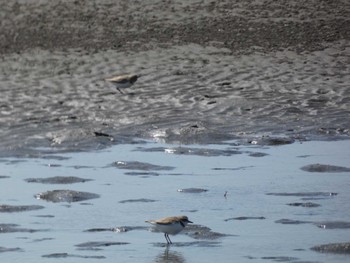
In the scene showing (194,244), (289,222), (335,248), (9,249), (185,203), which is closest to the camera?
(335,248)

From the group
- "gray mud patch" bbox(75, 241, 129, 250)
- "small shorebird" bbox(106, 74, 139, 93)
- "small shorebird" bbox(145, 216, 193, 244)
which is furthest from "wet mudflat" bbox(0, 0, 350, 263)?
"small shorebird" bbox(106, 74, 139, 93)

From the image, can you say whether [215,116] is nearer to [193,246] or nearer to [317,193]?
[317,193]

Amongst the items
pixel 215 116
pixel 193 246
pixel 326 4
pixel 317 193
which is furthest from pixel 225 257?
pixel 326 4

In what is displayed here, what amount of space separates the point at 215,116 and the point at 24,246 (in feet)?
23.8

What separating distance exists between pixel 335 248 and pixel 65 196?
3.67 meters

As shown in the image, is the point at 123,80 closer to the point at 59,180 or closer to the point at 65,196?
the point at 59,180

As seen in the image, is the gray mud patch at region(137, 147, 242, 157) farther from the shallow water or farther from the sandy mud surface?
the sandy mud surface

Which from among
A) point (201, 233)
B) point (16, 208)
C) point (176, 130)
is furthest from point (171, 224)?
point (176, 130)

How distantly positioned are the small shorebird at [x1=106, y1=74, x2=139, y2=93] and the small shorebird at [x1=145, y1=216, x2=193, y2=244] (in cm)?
744

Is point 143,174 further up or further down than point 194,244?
further up

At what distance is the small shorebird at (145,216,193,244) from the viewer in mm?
12086

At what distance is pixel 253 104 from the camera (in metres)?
19.4

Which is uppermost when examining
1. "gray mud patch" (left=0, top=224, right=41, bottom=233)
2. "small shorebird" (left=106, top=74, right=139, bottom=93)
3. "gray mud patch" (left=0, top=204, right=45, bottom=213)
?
"small shorebird" (left=106, top=74, right=139, bottom=93)

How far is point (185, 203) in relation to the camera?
1388 centimetres
